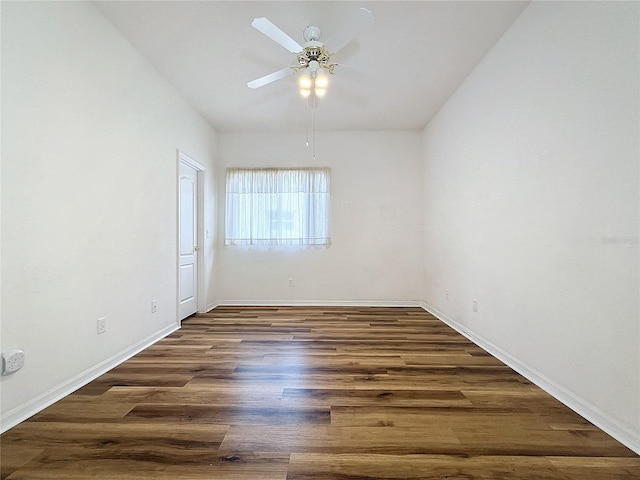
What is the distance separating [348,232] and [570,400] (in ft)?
11.2

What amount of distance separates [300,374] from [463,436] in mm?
1133

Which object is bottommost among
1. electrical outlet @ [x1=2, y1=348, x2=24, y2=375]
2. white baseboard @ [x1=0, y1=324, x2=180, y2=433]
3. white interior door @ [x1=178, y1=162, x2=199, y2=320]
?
white baseboard @ [x1=0, y1=324, x2=180, y2=433]

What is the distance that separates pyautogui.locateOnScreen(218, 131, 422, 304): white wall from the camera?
4.90 metres

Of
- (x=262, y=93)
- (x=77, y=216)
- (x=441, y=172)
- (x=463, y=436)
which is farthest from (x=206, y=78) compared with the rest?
(x=463, y=436)

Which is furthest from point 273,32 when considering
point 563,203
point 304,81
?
point 563,203

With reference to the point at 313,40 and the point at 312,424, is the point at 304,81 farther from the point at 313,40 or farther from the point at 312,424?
the point at 312,424

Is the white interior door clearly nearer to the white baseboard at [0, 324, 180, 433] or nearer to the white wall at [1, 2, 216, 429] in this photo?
the white wall at [1, 2, 216, 429]

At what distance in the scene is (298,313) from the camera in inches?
173

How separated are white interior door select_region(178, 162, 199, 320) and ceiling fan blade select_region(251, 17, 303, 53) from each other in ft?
6.93

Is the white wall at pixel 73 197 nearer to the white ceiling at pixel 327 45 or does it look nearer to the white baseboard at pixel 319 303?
the white ceiling at pixel 327 45

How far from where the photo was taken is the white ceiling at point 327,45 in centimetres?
231

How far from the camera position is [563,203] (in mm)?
1931

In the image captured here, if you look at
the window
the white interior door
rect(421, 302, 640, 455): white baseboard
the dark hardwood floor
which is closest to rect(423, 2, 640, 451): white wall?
rect(421, 302, 640, 455): white baseboard

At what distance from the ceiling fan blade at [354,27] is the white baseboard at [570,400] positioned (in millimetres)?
2594
